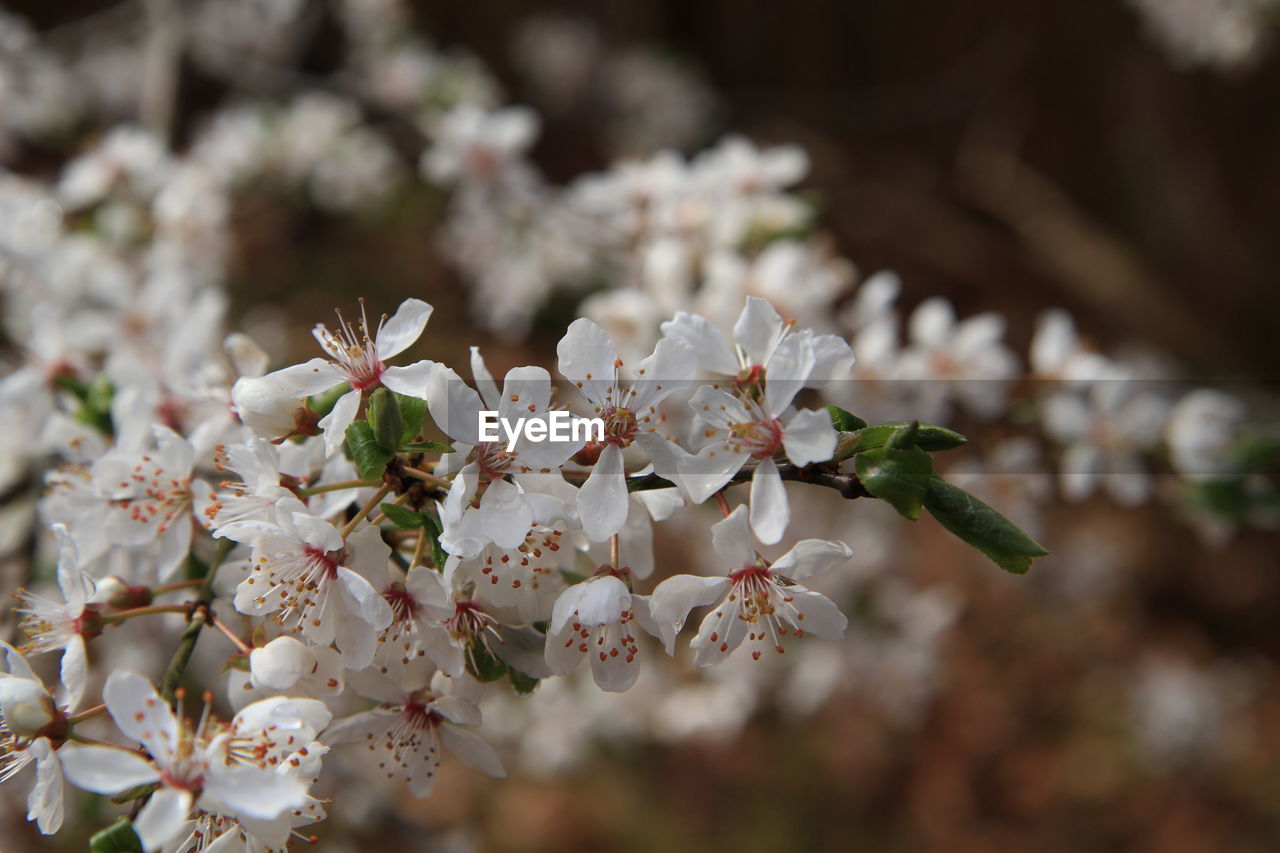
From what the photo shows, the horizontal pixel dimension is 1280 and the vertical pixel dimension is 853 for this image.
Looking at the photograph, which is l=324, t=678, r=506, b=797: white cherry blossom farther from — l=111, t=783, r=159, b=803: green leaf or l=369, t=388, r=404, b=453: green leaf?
l=369, t=388, r=404, b=453: green leaf

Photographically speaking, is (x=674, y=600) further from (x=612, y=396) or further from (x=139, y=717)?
(x=139, y=717)

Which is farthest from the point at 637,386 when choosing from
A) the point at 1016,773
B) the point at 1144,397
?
the point at 1016,773

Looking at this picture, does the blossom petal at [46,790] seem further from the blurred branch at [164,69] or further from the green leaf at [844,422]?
the blurred branch at [164,69]

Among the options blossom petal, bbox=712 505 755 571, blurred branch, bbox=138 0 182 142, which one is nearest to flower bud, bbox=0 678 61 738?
blossom petal, bbox=712 505 755 571

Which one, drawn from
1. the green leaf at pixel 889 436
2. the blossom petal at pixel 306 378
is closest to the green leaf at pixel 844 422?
the green leaf at pixel 889 436

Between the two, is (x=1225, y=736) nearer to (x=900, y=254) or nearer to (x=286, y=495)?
(x=900, y=254)

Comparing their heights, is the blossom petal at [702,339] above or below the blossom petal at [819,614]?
above
